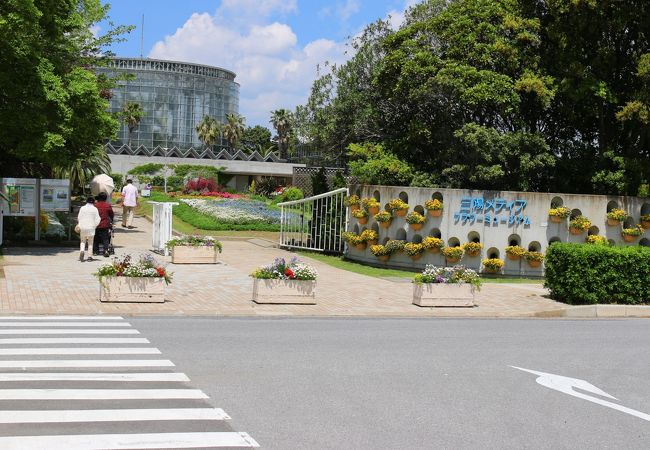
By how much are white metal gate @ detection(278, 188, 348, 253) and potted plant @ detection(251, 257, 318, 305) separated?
1038 cm

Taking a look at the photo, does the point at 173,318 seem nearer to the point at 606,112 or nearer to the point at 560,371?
the point at 560,371

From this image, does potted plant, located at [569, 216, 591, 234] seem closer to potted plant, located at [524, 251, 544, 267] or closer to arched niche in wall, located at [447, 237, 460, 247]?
potted plant, located at [524, 251, 544, 267]

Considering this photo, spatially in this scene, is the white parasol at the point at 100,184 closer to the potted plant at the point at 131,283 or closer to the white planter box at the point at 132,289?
the potted plant at the point at 131,283

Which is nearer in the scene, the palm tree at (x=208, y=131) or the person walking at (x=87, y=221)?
the person walking at (x=87, y=221)

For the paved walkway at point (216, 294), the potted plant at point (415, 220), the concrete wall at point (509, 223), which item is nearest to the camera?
the paved walkway at point (216, 294)

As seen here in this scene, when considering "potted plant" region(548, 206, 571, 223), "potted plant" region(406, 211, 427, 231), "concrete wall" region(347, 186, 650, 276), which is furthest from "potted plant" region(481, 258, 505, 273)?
"potted plant" region(406, 211, 427, 231)

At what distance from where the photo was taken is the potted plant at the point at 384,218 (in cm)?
2412

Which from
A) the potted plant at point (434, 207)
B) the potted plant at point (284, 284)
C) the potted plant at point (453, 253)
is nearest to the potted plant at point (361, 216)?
the potted plant at point (434, 207)

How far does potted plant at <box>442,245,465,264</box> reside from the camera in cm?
2278

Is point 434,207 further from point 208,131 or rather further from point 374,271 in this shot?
point 208,131

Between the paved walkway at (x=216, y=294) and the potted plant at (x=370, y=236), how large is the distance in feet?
6.21

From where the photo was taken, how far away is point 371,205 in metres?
24.7

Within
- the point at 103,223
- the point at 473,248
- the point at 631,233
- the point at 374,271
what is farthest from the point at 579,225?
the point at 103,223

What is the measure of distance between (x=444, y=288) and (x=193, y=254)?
8.09 metres
